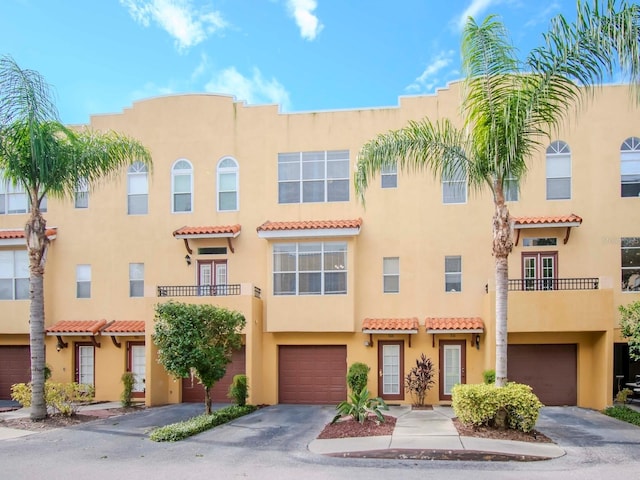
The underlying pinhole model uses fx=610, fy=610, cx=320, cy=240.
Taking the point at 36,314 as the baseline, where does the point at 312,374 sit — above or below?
below

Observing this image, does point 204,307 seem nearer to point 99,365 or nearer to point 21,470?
point 21,470

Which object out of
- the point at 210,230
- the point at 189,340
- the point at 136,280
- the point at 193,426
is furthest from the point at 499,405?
the point at 136,280

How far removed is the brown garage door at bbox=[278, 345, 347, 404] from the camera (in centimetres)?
1988

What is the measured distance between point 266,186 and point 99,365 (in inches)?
331

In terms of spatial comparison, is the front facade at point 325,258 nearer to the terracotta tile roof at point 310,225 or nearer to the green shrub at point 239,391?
the terracotta tile roof at point 310,225

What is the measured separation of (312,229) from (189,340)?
20.0 ft

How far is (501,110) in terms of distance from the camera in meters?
12.7

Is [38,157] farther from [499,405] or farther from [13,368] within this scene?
[499,405]

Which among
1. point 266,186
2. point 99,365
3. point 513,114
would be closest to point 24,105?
point 266,186

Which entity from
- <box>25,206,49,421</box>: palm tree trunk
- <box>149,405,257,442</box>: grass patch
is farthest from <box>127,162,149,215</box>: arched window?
<box>149,405,257,442</box>: grass patch

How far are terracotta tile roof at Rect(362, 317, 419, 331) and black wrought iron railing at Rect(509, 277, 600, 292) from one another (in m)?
3.16

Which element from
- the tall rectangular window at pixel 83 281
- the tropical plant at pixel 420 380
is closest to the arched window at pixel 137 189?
the tall rectangular window at pixel 83 281

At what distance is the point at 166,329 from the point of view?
48.1 ft

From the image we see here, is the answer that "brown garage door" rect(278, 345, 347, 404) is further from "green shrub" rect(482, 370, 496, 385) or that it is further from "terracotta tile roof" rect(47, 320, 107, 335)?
"terracotta tile roof" rect(47, 320, 107, 335)
